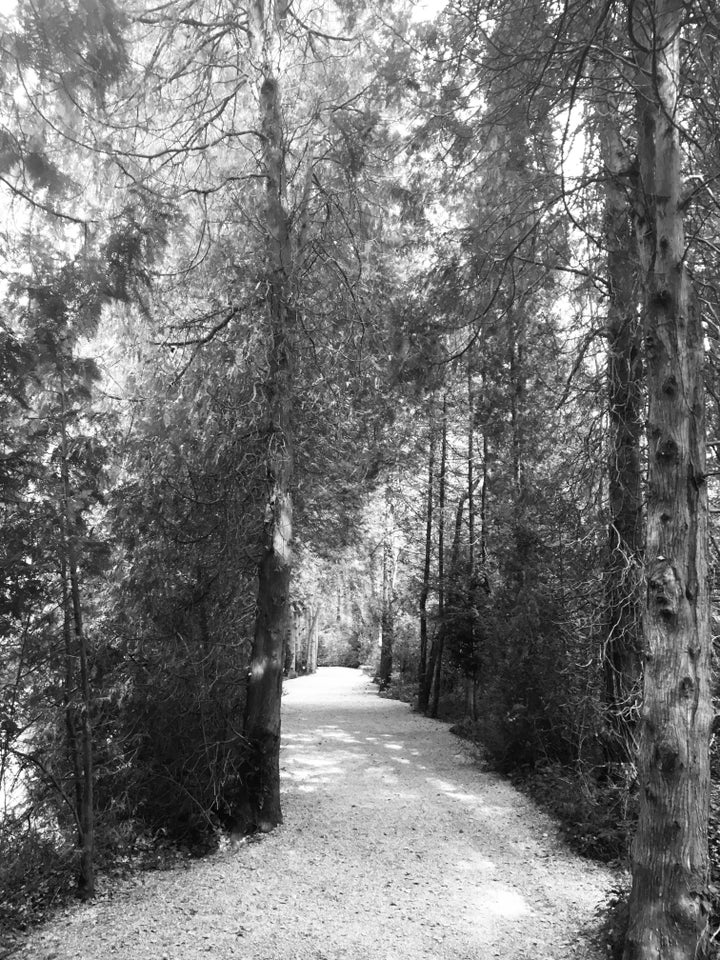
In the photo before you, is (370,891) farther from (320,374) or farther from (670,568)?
(320,374)

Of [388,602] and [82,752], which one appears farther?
[388,602]

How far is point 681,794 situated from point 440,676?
11.0 meters

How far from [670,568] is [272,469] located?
4.20 metres

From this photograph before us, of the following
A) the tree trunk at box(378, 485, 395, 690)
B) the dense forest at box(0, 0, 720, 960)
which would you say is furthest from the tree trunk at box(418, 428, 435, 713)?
the dense forest at box(0, 0, 720, 960)

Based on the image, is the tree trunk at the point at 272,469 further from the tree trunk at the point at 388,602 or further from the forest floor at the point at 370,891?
the tree trunk at the point at 388,602

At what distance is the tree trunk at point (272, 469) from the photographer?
662cm

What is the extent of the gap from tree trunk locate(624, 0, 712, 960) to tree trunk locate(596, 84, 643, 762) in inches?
40.3

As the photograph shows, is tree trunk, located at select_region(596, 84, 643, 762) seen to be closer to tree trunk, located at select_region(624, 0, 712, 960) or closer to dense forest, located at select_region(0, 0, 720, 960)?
dense forest, located at select_region(0, 0, 720, 960)

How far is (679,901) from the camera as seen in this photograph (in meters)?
3.20

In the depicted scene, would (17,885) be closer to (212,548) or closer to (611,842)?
(212,548)

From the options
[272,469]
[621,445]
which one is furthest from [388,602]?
[621,445]

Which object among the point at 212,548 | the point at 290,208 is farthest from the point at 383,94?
the point at 212,548

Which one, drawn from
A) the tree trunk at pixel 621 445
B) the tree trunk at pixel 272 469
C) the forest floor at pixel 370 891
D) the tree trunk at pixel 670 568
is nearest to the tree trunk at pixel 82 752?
the forest floor at pixel 370 891

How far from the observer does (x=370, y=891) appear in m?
5.23
